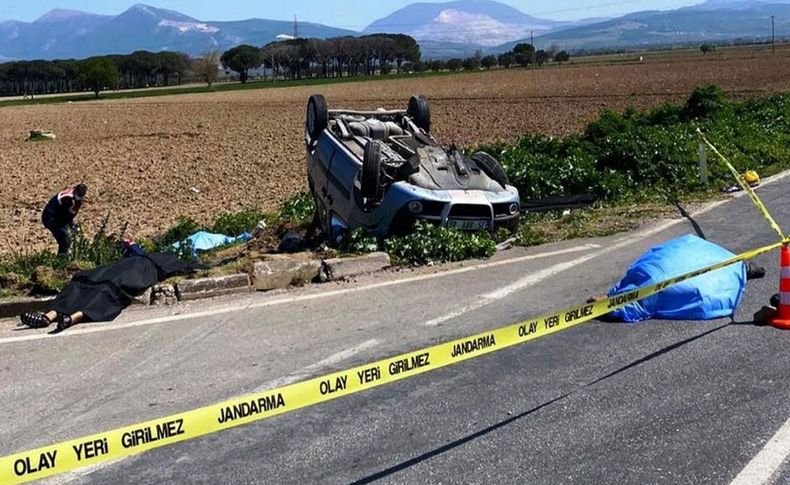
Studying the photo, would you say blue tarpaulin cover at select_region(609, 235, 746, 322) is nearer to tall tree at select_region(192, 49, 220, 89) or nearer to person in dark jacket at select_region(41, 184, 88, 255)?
person in dark jacket at select_region(41, 184, 88, 255)

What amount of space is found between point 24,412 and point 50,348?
1.41 m

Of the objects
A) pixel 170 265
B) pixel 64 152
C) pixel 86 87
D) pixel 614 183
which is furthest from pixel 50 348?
pixel 86 87

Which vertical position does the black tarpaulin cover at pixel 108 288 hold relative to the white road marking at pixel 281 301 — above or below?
above

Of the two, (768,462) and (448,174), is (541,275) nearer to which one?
(448,174)

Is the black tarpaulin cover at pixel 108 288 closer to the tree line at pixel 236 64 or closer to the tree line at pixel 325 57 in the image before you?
the tree line at pixel 236 64

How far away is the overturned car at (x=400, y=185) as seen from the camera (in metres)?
9.62

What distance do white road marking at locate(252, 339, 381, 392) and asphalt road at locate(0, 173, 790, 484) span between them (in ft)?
0.07

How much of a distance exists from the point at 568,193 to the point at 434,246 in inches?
191

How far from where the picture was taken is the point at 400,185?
9664mm

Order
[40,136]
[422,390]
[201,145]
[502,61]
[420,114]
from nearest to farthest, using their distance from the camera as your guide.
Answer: [422,390]
[420,114]
[201,145]
[40,136]
[502,61]

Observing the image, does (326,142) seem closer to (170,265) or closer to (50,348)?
(170,265)

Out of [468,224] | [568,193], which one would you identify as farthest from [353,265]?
[568,193]

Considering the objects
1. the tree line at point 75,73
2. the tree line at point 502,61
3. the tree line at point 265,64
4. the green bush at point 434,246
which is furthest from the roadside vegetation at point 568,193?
the tree line at point 75,73

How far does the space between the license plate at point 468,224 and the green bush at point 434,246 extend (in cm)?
14
